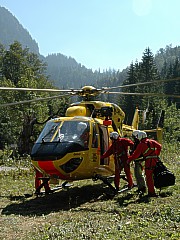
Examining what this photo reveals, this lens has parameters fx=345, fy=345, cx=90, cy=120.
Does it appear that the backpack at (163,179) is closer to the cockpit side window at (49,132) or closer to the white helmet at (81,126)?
the white helmet at (81,126)

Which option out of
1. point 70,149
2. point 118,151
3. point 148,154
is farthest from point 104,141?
point 70,149

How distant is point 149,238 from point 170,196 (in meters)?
3.54

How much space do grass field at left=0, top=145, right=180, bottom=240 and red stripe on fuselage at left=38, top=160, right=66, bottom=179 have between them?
871mm

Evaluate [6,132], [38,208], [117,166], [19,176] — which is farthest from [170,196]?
[6,132]

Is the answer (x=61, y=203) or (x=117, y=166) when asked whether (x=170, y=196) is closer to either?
(x=117, y=166)

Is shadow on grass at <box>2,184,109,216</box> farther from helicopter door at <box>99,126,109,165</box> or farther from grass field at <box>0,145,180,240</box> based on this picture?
helicopter door at <box>99,126,109,165</box>

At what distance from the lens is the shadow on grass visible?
8.85 meters

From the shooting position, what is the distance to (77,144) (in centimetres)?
946

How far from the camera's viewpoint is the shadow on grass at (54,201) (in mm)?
8852

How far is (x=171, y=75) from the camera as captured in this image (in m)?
79.1

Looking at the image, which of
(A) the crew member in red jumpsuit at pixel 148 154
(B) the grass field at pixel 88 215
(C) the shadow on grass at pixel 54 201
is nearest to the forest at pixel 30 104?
(C) the shadow on grass at pixel 54 201

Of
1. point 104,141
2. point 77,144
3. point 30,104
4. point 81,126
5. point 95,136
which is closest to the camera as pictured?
point 77,144

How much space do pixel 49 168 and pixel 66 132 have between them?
1.15 metres

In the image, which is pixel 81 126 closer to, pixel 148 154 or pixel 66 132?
pixel 66 132
